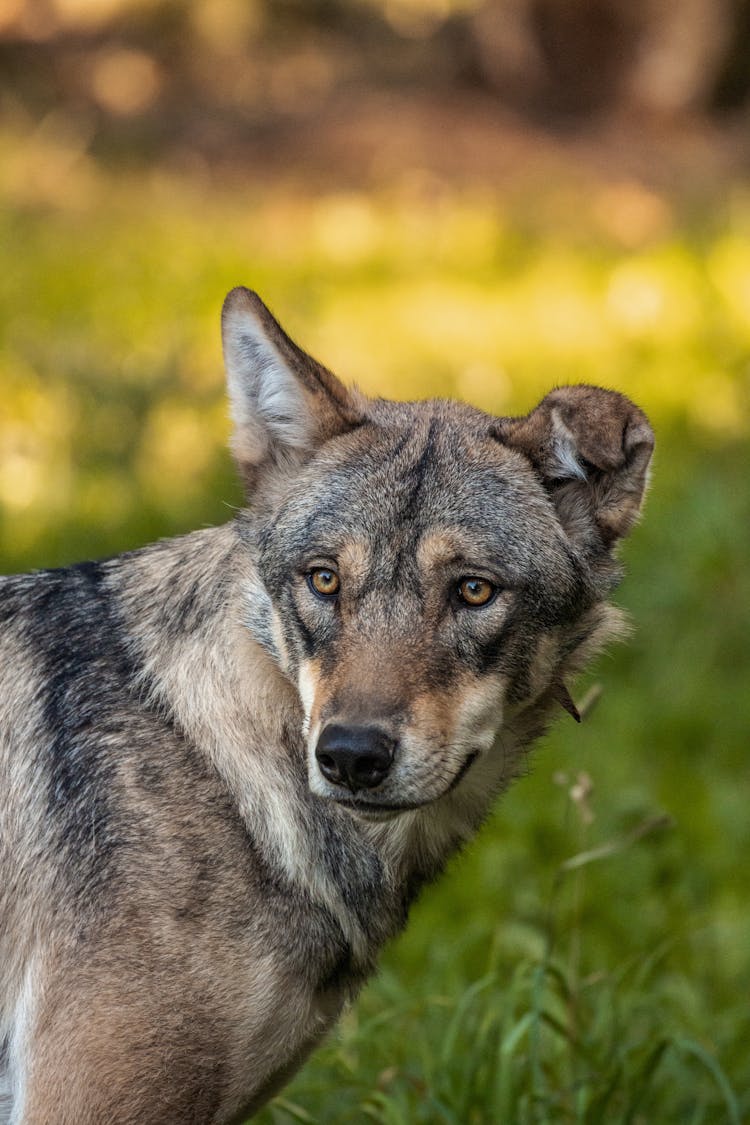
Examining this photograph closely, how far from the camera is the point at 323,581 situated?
3.53 m

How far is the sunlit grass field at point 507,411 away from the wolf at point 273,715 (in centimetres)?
59

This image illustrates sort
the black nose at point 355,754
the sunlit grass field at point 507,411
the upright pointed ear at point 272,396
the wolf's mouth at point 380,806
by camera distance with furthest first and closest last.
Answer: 1. the sunlit grass field at point 507,411
2. the upright pointed ear at point 272,396
3. the wolf's mouth at point 380,806
4. the black nose at point 355,754

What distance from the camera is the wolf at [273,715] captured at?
3271 millimetres

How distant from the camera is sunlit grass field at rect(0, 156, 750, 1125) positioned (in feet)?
14.5

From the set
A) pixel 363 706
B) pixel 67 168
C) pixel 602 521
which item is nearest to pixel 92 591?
pixel 363 706

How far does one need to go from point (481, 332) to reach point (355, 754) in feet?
23.5

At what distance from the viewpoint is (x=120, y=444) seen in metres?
7.96

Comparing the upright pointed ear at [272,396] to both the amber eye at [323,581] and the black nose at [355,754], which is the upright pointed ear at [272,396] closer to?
the amber eye at [323,581]

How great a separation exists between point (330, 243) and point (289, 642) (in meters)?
8.46

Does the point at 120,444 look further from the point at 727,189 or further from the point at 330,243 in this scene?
the point at 727,189

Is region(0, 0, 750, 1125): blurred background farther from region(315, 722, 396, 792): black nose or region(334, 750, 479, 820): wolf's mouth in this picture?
region(315, 722, 396, 792): black nose

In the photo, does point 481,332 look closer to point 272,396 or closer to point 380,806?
point 272,396

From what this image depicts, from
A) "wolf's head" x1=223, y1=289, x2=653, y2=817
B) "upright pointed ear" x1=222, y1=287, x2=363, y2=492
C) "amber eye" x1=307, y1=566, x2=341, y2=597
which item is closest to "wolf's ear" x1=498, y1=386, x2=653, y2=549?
"wolf's head" x1=223, y1=289, x2=653, y2=817

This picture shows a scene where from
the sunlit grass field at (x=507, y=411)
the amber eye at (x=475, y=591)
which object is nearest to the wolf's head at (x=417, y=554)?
the amber eye at (x=475, y=591)
